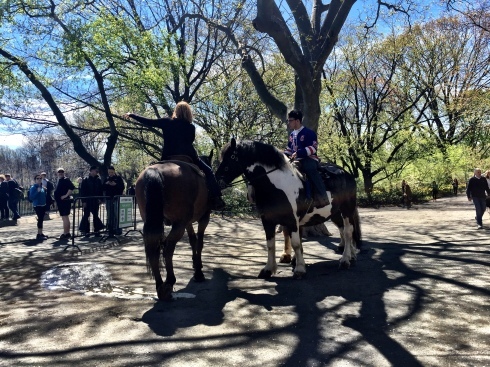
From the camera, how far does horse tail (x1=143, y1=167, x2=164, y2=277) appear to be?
5.26m

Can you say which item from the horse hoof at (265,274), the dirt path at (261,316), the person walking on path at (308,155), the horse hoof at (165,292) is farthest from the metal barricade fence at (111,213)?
the horse hoof at (165,292)

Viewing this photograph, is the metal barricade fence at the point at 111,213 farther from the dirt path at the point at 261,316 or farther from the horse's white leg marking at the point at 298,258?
the horse's white leg marking at the point at 298,258

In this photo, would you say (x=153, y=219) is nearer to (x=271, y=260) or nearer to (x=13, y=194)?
(x=271, y=260)

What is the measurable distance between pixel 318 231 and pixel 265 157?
19.2 ft

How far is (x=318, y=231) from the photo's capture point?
12.1m

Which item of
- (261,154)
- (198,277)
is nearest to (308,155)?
(261,154)

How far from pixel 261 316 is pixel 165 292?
1.37m

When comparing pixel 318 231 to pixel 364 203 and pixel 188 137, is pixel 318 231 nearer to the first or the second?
pixel 188 137

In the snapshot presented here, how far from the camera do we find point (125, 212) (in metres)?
12.5

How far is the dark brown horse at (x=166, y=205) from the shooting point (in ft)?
17.4

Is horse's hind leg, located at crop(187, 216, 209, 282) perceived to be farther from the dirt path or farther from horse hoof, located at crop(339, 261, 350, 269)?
horse hoof, located at crop(339, 261, 350, 269)

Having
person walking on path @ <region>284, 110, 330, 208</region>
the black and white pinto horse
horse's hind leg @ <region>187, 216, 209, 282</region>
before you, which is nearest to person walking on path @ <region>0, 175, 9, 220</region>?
horse's hind leg @ <region>187, 216, 209, 282</region>

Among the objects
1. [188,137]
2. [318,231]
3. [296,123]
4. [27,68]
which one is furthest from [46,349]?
[27,68]

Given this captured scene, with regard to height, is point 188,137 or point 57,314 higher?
point 188,137
